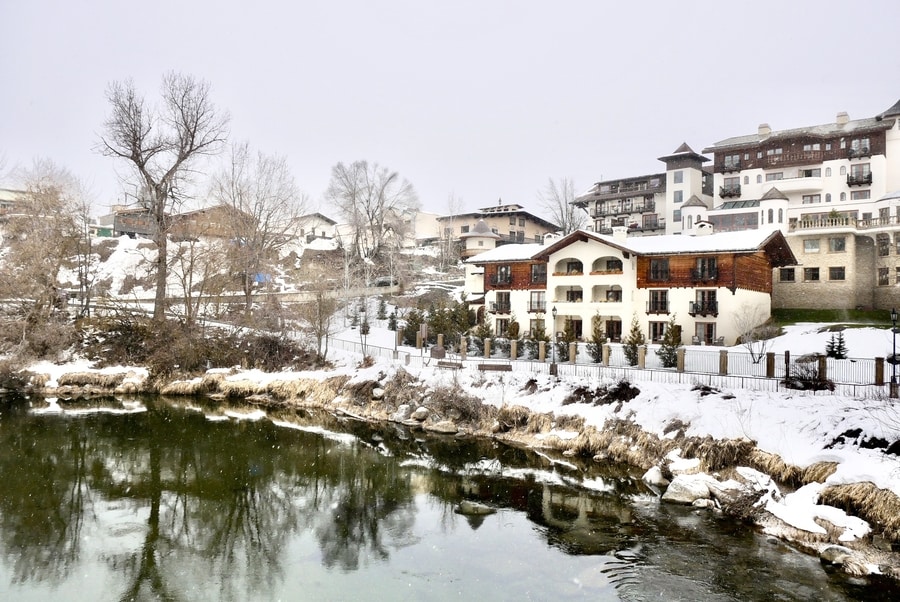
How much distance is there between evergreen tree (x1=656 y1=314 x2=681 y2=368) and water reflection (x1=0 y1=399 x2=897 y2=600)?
978cm

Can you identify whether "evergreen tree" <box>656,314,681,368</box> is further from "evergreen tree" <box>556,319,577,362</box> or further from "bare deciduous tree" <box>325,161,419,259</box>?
"bare deciduous tree" <box>325,161,419,259</box>

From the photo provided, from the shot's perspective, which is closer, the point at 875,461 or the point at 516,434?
the point at 875,461

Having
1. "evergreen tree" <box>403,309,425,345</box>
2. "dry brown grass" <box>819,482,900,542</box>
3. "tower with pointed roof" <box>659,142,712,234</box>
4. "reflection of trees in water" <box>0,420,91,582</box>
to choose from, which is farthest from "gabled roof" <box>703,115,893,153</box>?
"reflection of trees in water" <box>0,420,91,582</box>

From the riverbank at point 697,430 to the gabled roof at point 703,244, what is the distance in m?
14.0

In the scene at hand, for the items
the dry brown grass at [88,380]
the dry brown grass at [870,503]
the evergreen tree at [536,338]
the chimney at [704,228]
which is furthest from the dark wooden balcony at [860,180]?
the dry brown grass at [88,380]

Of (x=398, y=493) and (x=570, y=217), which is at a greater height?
(x=570, y=217)

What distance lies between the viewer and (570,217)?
74.7 m

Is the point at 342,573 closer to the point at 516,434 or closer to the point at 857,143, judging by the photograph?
the point at 516,434

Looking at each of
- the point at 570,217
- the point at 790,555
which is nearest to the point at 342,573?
the point at 790,555

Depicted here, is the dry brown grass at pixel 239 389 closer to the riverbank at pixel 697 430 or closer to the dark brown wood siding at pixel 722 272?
the riverbank at pixel 697 430

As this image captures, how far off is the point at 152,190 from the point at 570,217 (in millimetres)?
51849

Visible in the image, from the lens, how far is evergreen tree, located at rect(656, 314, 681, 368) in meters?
27.2

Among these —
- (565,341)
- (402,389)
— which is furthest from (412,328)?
(402,389)

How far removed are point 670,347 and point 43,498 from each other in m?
25.7
